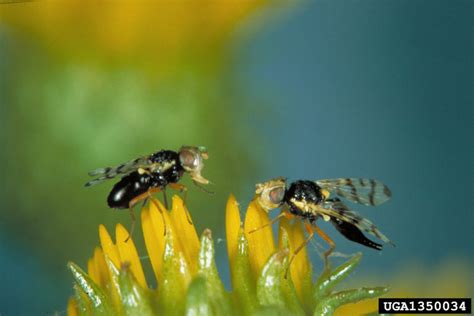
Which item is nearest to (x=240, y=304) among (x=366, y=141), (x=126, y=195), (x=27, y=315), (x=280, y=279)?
(x=280, y=279)

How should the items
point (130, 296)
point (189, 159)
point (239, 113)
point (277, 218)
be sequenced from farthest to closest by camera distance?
point (239, 113) → point (189, 159) → point (277, 218) → point (130, 296)

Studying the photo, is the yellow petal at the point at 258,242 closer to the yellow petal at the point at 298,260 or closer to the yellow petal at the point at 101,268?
the yellow petal at the point at 298,260

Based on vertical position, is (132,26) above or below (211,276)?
above

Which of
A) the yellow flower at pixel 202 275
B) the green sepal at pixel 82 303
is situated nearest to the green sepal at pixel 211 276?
the yellow flower at pixel 202 275

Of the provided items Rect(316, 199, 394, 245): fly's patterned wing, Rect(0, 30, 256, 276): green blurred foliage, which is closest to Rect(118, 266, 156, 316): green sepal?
Rect(316, 199, 394, 245): fly's patterned wing

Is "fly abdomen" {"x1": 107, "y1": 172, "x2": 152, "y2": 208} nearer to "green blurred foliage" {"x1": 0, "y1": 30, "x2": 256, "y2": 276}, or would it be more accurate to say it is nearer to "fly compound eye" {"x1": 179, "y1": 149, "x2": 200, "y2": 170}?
"fly compound eye" {"x1": 179, "y1": 149, "x2": 200, "y2": 170}

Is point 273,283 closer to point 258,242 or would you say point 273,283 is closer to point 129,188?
point 258,242

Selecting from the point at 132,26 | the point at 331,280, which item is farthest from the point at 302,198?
the point at 132,26

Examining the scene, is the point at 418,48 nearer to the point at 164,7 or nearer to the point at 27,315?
the point at 164,7
